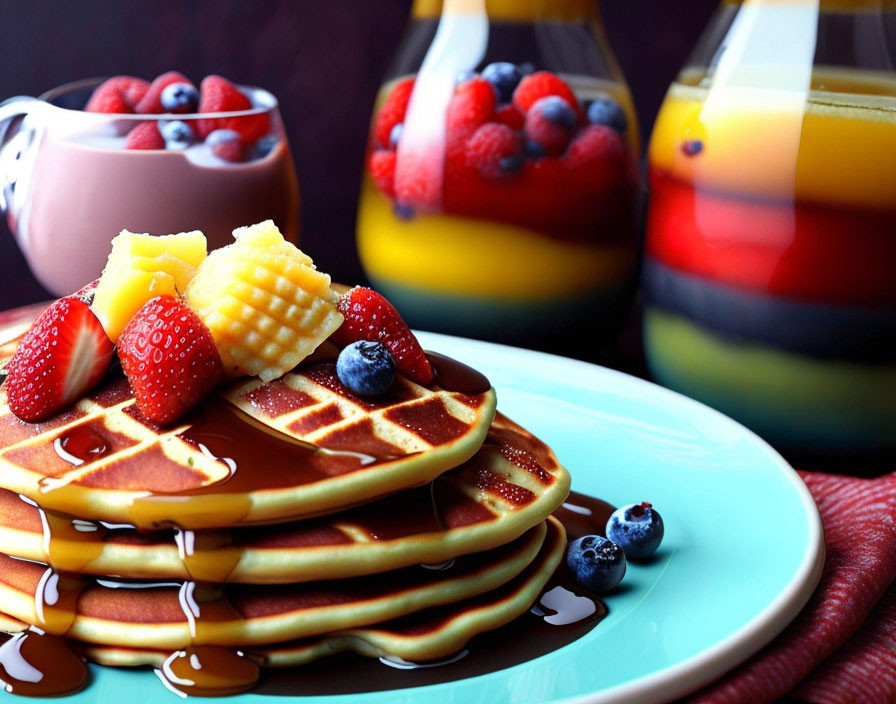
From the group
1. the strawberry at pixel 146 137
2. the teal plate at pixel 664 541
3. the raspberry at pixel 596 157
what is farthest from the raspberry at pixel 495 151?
the strawberry at pixel 146 137

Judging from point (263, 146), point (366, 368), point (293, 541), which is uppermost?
point (263, 146)

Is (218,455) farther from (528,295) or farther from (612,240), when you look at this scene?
(612,240)

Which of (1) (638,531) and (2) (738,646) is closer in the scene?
(2) (738,646)

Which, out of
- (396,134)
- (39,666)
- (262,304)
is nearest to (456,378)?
(262,304)

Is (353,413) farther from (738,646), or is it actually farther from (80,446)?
(738,646)

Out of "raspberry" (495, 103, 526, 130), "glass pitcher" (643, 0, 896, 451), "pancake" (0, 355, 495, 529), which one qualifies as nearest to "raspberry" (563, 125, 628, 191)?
"raspberry" (495, 103, 526, 130)

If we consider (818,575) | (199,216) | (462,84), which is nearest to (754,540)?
(818,575)

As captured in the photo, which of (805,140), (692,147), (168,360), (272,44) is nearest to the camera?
(168,360)
